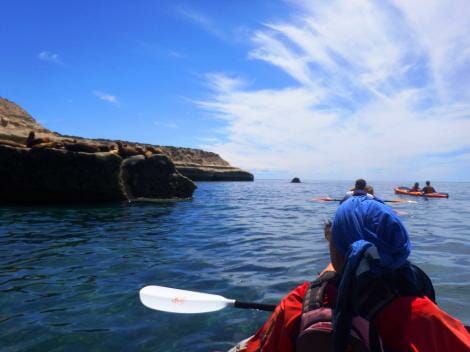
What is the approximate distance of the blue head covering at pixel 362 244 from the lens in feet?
6.48

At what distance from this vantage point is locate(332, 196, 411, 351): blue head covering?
1975 mm

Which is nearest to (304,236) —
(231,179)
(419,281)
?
(419,281)

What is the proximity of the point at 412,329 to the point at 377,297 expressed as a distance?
204 millimetres

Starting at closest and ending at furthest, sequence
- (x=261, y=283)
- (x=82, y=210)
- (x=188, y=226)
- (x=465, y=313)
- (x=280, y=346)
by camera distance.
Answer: (x=280, y=346) < (x=465, y=313) < (x=261, y=283) < (x=188, y=226) < (x=82, y=210)

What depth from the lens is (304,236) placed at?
13266 mm

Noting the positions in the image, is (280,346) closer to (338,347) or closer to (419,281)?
(338,347)

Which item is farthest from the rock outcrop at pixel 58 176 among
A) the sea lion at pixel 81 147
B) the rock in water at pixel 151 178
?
the rock in water at pixel 151 178

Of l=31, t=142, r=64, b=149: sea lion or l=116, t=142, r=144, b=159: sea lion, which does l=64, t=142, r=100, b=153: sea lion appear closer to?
l=31, t=142, r=64, b=149: sea lion

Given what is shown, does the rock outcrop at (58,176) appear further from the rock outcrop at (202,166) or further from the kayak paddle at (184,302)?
the rock outcrop at (202,166)

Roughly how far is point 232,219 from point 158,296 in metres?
13.6

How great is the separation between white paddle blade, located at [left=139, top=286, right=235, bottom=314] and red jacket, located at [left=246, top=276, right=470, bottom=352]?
2336 mm

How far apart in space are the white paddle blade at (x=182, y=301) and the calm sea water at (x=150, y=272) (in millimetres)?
715

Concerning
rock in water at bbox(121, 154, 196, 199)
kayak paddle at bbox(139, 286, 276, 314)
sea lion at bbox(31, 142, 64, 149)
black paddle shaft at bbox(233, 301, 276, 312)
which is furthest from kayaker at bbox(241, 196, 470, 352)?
rock in water at bbox(121, 154, 196, 199)

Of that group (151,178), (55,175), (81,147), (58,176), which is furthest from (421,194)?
(55,175)
